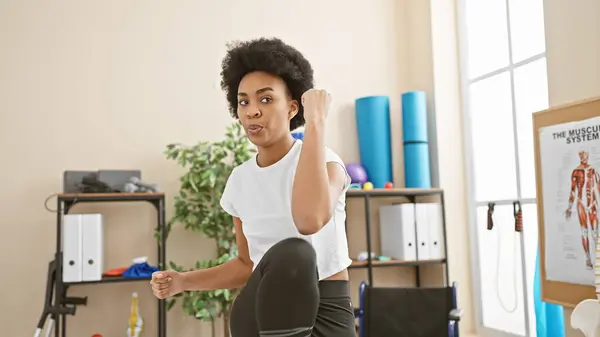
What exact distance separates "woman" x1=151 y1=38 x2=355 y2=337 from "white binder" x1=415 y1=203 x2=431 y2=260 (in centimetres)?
279

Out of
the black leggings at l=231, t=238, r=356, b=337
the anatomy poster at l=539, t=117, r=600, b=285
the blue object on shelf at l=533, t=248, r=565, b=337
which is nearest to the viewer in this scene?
the black leggings at l=231, t=238, r=356, b=337

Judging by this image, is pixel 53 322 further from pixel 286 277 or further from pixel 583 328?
pixel 286 277

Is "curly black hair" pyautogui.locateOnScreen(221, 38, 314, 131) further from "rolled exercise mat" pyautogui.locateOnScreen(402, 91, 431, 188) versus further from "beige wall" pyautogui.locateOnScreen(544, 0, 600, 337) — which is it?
"rolled exercise mat" pyautogui.locateOnScreen(402, 91, 431, 188)

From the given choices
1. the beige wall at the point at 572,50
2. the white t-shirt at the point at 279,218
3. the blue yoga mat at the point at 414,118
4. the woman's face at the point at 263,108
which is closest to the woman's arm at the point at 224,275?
the white t-shirt at the point at 279,218

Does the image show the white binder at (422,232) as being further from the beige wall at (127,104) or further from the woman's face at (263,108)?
the woman's face at (263,108)

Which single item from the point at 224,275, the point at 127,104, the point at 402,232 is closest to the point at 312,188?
the point at 224,275

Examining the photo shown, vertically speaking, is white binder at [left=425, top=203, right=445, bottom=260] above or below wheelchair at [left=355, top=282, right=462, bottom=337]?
above

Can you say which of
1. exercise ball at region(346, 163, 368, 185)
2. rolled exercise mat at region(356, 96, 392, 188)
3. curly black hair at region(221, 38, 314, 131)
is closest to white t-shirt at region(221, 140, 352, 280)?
curly black hair at region(221, 38, 314, 131)

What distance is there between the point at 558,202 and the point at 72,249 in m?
2.48

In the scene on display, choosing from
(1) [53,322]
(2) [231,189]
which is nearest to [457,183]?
(1) [53,322]

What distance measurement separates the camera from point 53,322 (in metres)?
3.51

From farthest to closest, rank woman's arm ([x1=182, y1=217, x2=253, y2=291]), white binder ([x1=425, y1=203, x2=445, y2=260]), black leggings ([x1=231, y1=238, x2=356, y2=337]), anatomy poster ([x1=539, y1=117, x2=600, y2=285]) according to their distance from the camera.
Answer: white binder ([x1=425, y1=203, x2=445, y2=260])
anatomy poster ([x1=539, y1=117, x2=600, y2=285])
woman's arm ([x1=182, y1=217, x2=253, y2=291])
black leggings ([x1=231, y1=238, x2=356, y2=337])

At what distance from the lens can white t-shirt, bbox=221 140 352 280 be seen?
1080mm

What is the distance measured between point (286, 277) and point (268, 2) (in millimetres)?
3667
